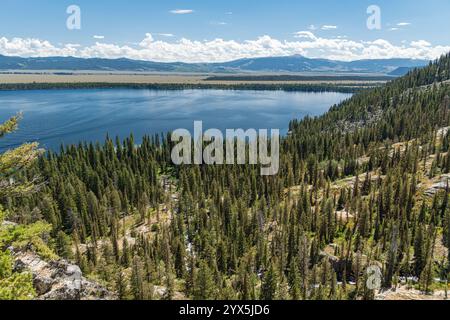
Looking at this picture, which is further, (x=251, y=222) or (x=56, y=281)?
(x=251, y=222)

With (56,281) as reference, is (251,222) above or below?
below

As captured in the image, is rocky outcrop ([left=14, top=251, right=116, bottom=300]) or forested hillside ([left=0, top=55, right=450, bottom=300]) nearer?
rocky outcrop ([left=14, top=251, right=116, bottom=300])

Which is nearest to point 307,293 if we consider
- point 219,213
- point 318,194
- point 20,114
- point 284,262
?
point 284,262

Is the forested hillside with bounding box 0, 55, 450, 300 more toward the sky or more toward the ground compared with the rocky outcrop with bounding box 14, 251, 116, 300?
more toward the ground
